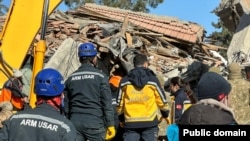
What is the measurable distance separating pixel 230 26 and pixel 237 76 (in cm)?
1097

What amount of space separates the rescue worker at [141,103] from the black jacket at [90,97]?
756 millimetres

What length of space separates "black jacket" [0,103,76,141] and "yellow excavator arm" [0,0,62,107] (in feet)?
15.5

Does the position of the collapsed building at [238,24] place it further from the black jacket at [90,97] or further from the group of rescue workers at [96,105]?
the black jacket at [90,97]

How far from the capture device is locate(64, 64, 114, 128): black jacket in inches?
278

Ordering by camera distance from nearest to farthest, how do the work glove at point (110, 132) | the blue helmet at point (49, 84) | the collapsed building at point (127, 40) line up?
1. the blue helmet at point (49, 84)
2. the work glove at point (110, 132)
3. the collapsed building at point (127, 40)

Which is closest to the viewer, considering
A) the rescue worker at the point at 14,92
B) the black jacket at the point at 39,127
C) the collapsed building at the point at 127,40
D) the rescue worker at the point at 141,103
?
the black jacket at the point at 39,127

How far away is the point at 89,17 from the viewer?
694 inches

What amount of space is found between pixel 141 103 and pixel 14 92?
3.36m

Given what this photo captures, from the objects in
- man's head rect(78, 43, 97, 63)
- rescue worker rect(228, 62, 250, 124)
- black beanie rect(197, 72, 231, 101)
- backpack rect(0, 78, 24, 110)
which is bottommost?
backpack rect(0, 78, 24, 110)

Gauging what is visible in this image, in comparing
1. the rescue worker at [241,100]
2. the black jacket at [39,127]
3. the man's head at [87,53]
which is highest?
the man's head at [87,53]

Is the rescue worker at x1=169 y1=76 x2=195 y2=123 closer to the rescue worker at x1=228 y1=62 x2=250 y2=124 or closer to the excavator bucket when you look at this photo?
the rescue worker at x1=228 y1=62 x2=250 y2=124

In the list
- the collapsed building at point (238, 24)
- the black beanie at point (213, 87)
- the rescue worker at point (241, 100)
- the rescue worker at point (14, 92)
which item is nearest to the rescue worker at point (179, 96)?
the rescue worker at point (241, 100)

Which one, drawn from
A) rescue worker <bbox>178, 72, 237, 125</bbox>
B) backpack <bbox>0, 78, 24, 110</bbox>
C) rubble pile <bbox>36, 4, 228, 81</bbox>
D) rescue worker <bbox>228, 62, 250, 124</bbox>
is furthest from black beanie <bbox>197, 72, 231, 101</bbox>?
rubble pile <bbox>36, 4, 228, 81</bbox>

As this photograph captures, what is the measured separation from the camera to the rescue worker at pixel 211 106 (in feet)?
11.9
